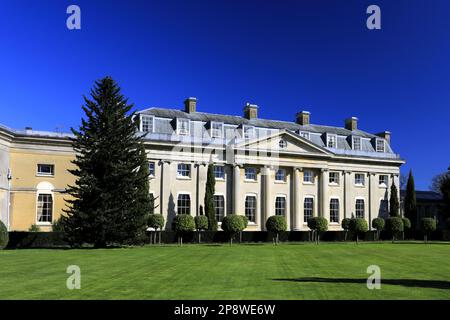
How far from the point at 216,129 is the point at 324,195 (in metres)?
12.9

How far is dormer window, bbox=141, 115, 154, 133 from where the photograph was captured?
40750 millimetres

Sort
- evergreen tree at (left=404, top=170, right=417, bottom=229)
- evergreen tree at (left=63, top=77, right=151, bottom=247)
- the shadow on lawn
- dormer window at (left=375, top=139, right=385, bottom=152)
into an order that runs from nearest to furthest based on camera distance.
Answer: the shadow on lawn → evergreen tree at (left=63, top=77, right=151, bottom=247) → evergreen tree at (left=404, top=170, right=417, bottom=229) → dormer window at (left=375, top=139, right=385, bottom=152)

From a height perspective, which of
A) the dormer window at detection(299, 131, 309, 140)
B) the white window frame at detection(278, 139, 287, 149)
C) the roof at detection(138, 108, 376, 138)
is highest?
→ the roof at detection(138, 108, 376, 138)

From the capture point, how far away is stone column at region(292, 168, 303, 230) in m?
44.9

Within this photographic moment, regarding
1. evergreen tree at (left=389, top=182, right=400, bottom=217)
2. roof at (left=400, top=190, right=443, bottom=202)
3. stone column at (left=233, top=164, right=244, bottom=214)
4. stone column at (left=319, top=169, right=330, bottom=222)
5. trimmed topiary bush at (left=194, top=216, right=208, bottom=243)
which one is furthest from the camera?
roof at (left=400, top=190, right=443, bottom=202)

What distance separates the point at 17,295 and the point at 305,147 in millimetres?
38250

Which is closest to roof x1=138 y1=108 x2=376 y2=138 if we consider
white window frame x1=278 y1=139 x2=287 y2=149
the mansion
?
the mansion

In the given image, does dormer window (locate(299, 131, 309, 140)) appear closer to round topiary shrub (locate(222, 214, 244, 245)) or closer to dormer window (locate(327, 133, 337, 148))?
dormer window (locate(327, 133, 337, 148))

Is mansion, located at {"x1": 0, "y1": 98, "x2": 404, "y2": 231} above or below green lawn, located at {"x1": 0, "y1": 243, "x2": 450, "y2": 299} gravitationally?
above

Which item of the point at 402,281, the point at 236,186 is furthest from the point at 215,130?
the point at 402,281

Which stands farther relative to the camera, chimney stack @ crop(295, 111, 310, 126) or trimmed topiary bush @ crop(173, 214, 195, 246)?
chimney stack @ crop(295, 111, 310, 126)

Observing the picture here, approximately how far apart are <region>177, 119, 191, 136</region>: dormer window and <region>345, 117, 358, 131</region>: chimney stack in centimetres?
2106

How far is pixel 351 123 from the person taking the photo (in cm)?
5375

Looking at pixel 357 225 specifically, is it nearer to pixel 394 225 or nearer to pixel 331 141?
pixel 394 225
